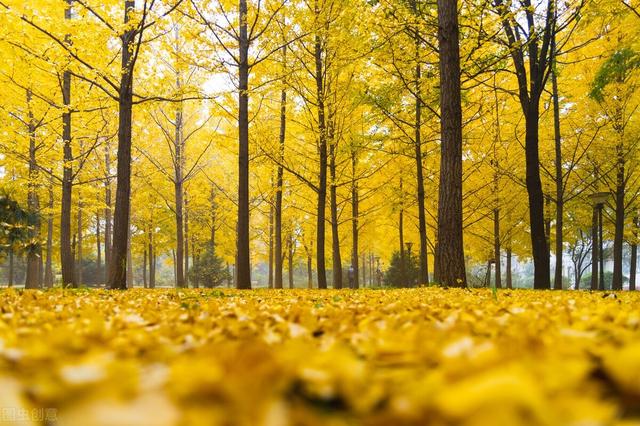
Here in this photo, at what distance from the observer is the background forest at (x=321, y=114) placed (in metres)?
7.47

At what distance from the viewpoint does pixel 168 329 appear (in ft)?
4.53

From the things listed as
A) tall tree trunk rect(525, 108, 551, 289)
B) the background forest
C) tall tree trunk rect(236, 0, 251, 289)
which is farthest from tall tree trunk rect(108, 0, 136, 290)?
tall tree trunk rect(525, 108, 551, 289)

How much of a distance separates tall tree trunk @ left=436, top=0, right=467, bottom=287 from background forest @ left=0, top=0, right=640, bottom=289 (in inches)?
11.6

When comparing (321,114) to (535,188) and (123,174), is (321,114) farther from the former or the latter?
(123,174)

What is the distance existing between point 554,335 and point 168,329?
113 centimetres

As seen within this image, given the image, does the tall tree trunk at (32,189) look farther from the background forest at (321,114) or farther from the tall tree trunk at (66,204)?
the tall tree trunk at (66,204)

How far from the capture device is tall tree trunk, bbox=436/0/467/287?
21.1ft

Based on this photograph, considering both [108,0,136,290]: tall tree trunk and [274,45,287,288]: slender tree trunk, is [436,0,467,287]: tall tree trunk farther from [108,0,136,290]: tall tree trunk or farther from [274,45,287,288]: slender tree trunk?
[274,45,287,288]: slender tree trunk

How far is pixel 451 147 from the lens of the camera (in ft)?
21.3

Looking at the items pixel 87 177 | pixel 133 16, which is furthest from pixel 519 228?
pixel 87 177

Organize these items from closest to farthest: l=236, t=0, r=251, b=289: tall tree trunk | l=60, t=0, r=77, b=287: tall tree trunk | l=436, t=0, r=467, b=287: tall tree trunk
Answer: l=436, t=0, r=467, b=287: tall tree trunk, l=236, t=0, r=251, b=289: tall tree trunk, l=60, t=0, r=77, b=287: tall tree trunk

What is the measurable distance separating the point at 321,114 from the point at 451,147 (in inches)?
226

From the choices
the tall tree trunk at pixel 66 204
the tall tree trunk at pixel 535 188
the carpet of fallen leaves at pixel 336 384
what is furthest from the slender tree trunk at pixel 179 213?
the carpet of fallen leaves at pixel 336 384

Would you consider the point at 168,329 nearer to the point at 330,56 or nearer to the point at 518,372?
the point at 518,372
